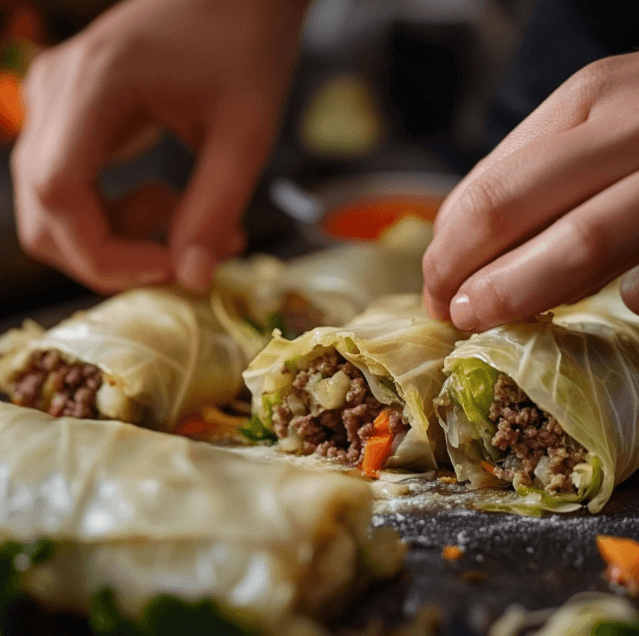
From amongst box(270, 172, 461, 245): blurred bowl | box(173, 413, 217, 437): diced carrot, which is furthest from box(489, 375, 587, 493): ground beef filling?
box(270, 172, 461, 245): blurred bowl

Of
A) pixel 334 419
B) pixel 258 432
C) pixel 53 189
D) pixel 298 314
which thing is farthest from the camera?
pixel 298 314

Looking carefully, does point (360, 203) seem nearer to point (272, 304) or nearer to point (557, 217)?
point (272, 304)

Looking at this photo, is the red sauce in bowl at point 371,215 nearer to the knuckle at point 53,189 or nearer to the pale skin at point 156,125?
the pale skin at point 156,125

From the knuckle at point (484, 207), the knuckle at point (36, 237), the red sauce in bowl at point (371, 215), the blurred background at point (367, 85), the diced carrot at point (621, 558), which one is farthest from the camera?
the blurred background at point (367, 85)

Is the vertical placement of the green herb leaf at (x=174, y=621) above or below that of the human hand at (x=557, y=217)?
below

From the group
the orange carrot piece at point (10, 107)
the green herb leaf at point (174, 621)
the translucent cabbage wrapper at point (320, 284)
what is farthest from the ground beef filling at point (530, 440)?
the orange carrot piece at point (10, 107)

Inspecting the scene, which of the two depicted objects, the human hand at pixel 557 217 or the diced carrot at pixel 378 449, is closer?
the human hand at pixel 557 217

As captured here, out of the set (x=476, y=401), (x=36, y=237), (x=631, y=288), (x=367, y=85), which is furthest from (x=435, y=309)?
(x=367, y=85)
